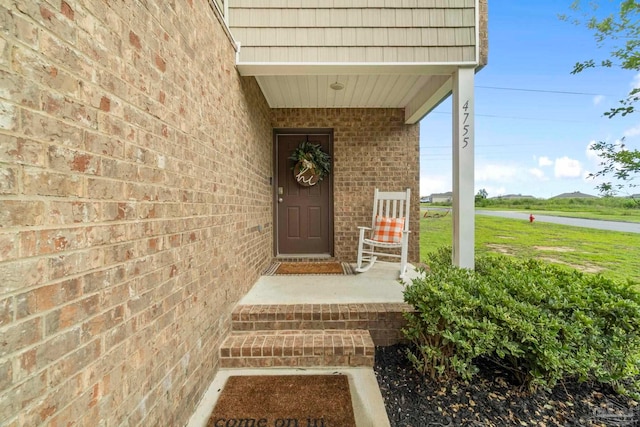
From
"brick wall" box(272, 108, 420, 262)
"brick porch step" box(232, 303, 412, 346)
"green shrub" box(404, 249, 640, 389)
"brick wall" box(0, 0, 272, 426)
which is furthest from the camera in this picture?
"brick wall" box(272, 108, 420, 262)

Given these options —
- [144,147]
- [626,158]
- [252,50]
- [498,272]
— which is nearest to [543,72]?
[626,158]

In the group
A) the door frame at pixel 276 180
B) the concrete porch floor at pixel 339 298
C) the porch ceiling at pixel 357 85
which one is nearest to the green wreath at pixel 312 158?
the door frame at pixel 276 180

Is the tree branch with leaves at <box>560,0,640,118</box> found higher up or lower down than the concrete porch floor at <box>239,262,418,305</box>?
higher up

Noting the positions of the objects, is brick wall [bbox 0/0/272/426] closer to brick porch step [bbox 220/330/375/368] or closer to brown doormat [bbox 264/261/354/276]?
brick porch step [bbox 220/330/375/368]

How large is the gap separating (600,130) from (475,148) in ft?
4.54

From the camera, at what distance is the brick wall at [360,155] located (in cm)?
422

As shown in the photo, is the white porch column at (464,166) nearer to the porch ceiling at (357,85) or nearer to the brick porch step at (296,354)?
the porch ceiling at (357,85)

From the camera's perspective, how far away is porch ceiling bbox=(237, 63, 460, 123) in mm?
2660

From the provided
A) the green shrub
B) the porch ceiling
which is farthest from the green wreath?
the green shrub

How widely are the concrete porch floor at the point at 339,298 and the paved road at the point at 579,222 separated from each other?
2.02 meters

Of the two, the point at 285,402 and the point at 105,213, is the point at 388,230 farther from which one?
the point at 105,213

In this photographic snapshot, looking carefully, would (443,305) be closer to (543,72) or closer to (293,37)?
(293,37)

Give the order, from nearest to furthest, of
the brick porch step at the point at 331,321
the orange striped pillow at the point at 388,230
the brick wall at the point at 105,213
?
the brick wall at the point at 105,213 → the brick porch step at the point at 331,321 → the orange striped pillow at the point at 388,230

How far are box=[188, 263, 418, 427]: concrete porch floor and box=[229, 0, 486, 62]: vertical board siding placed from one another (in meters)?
2.17
